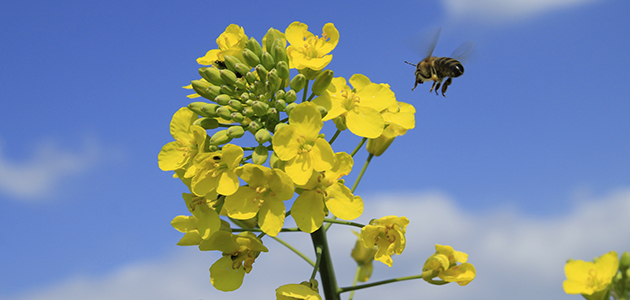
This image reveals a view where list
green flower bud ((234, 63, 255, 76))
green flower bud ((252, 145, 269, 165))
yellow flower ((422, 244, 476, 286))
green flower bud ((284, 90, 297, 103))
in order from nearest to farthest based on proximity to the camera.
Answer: green flower bud ((252, 145, 269, 165)) < green flower bud ((284, 90, 297, 103)) < green flower bud ((234, 63, 255, 76)) < yellow flower ((422, 244, 476, 286))

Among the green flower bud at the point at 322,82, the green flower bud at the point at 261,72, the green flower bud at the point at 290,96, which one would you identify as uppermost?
the green flower bud at the point at 261,72

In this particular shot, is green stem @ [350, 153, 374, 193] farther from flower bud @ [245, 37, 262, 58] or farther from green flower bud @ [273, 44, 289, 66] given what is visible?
flower bud @ [245, 37, 262, 58]

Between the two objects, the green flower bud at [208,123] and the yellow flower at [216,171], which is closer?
the yellow flower at [216,171]

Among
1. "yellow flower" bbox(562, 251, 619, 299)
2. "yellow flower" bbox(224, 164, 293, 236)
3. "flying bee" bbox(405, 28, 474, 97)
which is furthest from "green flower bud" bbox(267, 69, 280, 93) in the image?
"yellow flower" bbox(562, 251, 619, 299)

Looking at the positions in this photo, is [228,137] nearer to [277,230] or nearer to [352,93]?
[277,230]

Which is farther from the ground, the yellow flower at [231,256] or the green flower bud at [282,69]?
the green flower bud at [282,69]

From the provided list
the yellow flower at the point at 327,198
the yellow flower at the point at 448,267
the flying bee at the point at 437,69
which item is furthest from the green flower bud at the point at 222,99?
the flying bee at the point at 437,69

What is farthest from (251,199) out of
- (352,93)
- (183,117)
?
(352,93)

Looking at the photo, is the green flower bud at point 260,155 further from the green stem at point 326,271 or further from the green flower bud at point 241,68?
the green stem at point 326,271
